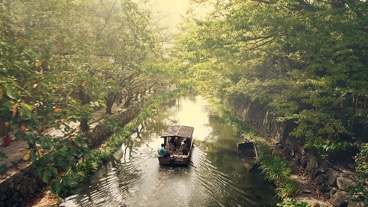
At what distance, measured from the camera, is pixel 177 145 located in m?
24.2

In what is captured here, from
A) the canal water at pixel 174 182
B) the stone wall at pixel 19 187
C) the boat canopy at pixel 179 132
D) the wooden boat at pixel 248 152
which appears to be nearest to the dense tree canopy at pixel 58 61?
the stone wall at pixel 19 187

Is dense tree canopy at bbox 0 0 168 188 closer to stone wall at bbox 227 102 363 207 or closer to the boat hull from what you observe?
the boat hull

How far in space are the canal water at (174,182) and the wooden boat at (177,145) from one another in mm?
626

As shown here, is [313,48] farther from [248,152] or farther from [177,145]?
[177,145]

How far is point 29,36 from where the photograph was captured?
11.7 meters

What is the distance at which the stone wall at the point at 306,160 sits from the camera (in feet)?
47.6

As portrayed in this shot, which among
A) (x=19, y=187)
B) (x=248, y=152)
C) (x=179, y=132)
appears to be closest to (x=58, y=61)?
(x=19, y=187)

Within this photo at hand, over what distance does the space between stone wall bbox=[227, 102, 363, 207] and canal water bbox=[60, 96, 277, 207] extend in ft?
10.4

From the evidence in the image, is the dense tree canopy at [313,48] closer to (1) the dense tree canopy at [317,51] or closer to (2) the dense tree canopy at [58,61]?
(1) the dense tree canopy at [317,51]

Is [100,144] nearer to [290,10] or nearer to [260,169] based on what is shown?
[260,169]

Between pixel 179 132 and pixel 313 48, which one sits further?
pixel 179 132

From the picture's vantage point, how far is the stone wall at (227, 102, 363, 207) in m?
14.5

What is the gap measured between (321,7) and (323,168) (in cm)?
1160

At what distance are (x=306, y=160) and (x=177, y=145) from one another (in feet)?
35.6
